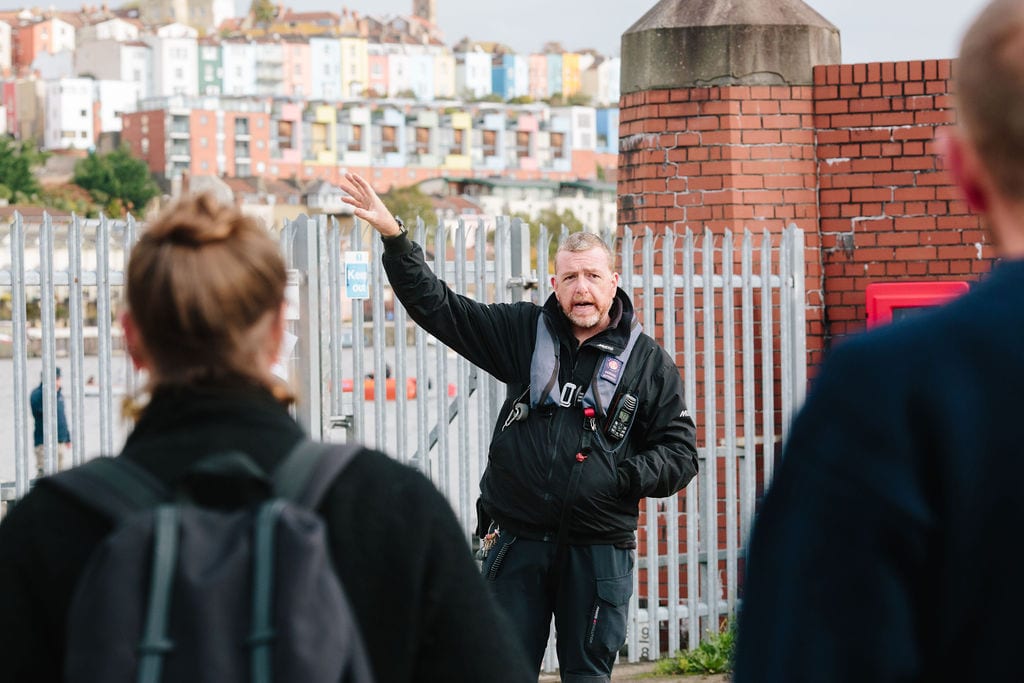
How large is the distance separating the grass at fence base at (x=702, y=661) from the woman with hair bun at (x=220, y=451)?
5.38m

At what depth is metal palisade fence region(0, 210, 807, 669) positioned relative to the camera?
6320 millimetres

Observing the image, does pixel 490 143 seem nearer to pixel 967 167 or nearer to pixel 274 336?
pixel 274 336

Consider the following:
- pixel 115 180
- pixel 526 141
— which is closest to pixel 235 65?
pixel 526 141

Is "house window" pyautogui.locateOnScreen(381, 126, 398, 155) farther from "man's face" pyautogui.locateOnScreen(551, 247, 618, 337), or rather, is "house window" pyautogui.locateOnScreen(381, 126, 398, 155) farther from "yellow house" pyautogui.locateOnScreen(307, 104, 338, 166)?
"man's face" pyautogui.locateOnScreen(551, 247, 618, 337)

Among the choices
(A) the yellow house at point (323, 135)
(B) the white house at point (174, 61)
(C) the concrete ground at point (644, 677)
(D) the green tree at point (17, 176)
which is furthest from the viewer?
(B) the white house at point (174, 61)

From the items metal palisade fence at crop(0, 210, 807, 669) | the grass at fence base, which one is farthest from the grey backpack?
the grass at fence base

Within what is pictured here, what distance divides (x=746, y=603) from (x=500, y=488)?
3370 mm

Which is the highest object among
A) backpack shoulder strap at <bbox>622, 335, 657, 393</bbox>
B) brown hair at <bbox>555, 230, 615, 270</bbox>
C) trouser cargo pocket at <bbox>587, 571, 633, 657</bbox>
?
brown hair at <bbox>555, 230, 615, 270</bbox>

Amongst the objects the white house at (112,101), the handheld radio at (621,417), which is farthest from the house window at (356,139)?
the handheld radio at (621,417)

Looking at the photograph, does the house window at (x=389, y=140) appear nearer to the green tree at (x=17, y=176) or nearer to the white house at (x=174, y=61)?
the white house at (x=174, y=61)

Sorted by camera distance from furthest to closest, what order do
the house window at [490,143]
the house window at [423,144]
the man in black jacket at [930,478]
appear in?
the house window at [490,143] → the house window at [423,144] → the man in black jacket at [930,478]

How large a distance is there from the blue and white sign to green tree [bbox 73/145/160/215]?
129 m

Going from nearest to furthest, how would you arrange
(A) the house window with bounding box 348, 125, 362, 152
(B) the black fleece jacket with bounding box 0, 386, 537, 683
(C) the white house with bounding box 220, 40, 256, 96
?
1. (B) the black fleece jacket with bounding box 0, 386, 537, 683
2. (A) the house window with bounding box 348, 125, 362, 152
3. (C) the white house with bounding box 220, 40, 256, 96

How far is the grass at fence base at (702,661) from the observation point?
731 centimetres
